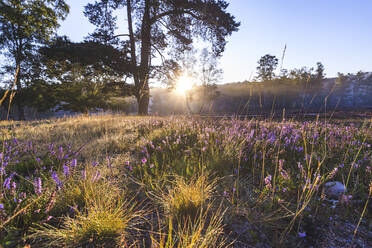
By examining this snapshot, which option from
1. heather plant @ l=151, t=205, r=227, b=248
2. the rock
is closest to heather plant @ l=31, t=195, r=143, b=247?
heather plant @ l=151, t=205, r=227, b=248

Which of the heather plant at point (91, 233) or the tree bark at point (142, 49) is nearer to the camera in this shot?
the heather plant at point (91, 233)

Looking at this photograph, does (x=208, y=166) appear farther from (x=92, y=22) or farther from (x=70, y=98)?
(x=70, y=98)

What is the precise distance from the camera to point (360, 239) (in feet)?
3.87

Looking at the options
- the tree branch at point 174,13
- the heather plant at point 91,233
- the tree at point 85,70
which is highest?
the tree branch at point 174,13

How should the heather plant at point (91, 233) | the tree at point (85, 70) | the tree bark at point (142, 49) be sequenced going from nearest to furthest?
the heather plant at point (91, 233)
the tree at point (85, 70)
the tree bark at point (142, 49)

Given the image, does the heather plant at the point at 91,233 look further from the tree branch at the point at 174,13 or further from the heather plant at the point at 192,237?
the tree branch at the point at 174,13

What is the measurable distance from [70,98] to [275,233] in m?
16.7

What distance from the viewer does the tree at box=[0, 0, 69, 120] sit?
15.3 m

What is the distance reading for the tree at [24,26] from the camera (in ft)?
50.3

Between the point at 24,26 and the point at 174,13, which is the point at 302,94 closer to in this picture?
the point at 174,13

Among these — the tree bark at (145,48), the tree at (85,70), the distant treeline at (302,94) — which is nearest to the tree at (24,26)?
the tree at (85,70)

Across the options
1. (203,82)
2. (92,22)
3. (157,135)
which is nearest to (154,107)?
(203,82)

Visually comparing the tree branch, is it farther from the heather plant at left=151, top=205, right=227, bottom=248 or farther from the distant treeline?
the distant treeline

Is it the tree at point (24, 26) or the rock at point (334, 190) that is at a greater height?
the tree at point (24, 26)
